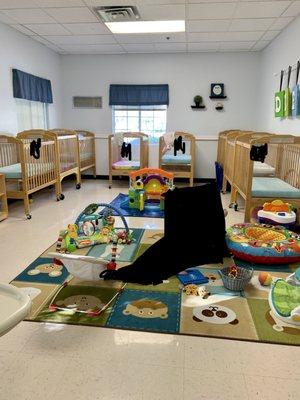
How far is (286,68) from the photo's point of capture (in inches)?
171

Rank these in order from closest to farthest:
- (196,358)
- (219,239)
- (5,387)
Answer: (5,387)
(196,358)
(219,239)

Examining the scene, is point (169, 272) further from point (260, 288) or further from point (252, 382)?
point (252, 382)

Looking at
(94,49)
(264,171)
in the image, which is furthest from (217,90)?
(264,171)

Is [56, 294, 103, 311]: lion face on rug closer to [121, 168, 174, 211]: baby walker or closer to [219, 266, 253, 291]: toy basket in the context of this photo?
[219, 266, 253, 291]: toy basket

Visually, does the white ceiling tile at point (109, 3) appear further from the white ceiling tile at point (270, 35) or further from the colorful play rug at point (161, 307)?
the colorful play rug at point (161, 307)

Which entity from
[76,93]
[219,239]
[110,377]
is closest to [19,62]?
[76,93]

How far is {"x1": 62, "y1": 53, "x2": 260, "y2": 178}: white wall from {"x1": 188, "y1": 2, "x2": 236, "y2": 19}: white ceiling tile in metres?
1.96

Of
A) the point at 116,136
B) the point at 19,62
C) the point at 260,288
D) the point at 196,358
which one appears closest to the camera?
the point at 196,358

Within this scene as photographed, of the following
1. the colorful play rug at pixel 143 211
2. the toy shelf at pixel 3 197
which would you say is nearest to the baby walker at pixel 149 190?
the colorful play rug at pixel 143 211

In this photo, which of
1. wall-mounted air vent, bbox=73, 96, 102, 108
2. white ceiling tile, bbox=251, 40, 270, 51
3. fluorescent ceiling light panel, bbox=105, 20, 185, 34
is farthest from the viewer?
wall-mounted air vent, bbox=73, 96, 102, 108

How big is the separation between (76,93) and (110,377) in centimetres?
586

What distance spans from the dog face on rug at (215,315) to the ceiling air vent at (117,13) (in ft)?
11.4

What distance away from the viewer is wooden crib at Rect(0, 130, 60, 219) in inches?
148

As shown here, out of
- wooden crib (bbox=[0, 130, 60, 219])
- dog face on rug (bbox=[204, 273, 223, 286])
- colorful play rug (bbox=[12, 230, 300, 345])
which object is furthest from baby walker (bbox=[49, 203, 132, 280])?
wooden crib (bbox=[0, 130, 60, 219])
